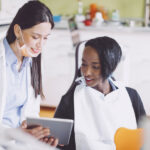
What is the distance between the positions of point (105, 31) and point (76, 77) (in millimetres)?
519

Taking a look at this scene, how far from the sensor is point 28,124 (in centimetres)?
83

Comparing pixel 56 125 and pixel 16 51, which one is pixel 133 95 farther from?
pixel 16 51

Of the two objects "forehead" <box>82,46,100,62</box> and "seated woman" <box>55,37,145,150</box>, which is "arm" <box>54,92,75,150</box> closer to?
"seated woman" <box>55,37,145,150</box>

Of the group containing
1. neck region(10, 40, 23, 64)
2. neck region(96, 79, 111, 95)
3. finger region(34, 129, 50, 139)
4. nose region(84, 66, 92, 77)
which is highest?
neck region(10, 40, 23, 64)

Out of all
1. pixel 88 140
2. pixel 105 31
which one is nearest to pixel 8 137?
pixel 88 140

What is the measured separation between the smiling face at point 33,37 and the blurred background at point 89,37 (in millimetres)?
118

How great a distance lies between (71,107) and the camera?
937mm

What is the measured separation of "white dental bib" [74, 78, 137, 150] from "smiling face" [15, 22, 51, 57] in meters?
0.22

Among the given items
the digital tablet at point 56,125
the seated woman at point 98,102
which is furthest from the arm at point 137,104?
the digital tablet at point 56,125

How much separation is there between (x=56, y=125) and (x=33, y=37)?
31 centimetres

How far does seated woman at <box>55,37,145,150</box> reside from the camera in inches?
33.9

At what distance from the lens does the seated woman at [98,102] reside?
0.86m

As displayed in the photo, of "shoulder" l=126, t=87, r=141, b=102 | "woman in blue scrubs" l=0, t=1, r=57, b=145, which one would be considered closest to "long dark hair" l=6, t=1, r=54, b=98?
"woman in blue scrubs" l=0, t=1, r=57, b=145

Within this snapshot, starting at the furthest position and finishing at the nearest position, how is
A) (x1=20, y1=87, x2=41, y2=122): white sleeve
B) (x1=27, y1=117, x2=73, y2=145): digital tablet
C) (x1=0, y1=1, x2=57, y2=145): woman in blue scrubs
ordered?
1. (x1=20, y1=87, x2=41, y2=122): white sleeve
2. (x1=0, y1=1, x2=57, y2=145): woman in blue scrubs
3. (x1=27, y1=117, x2=73, y2=145): digital tablet
